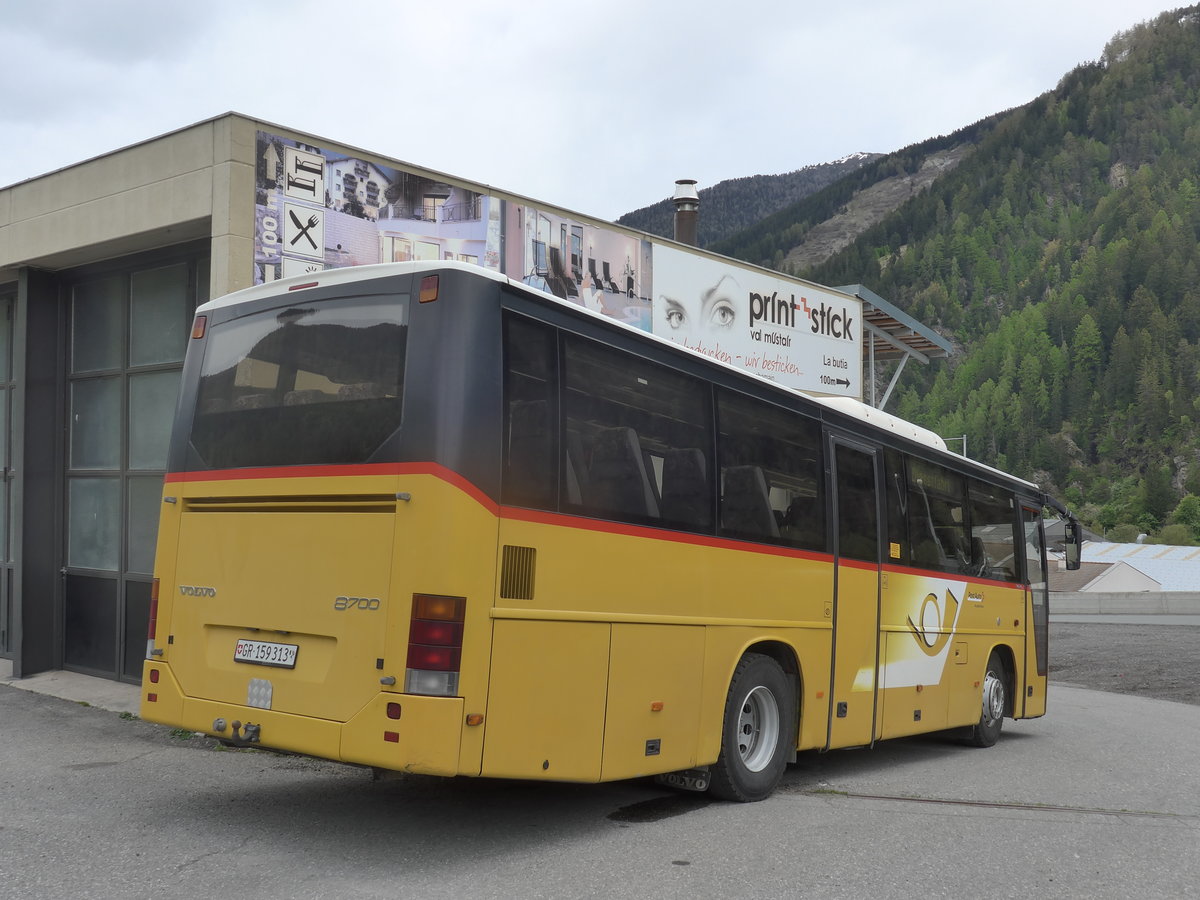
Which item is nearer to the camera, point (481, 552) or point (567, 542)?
point (481, 552)

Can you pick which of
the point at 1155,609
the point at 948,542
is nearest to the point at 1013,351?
the point at 1155,609

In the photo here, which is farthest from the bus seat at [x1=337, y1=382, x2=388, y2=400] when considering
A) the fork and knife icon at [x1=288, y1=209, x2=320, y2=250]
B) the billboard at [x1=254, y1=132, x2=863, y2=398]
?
the fork and knife icon at [x1=288, y1=209, x2=320, y2=250]

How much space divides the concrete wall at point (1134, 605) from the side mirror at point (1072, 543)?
34703 mm

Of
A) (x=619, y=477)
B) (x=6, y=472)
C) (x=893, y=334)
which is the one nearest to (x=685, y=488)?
(x=619, y=477)

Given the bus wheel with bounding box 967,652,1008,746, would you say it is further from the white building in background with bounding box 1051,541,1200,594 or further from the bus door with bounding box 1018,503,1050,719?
the white building in background with bounding box 1051,541,1200,594

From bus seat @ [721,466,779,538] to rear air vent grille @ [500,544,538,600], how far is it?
1.91 meters

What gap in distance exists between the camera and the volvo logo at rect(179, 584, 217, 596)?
6.67 m

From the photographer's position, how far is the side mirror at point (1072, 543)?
537 inches

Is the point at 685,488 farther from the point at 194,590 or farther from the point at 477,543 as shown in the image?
the point at 194,590

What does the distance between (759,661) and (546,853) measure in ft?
7.69

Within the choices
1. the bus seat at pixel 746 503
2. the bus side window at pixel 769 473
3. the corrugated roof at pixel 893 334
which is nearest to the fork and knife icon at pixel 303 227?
the bus side window at pixel 769 473

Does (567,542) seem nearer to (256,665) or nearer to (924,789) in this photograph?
(256,665)

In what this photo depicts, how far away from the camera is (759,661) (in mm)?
8008

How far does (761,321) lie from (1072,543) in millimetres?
6772
